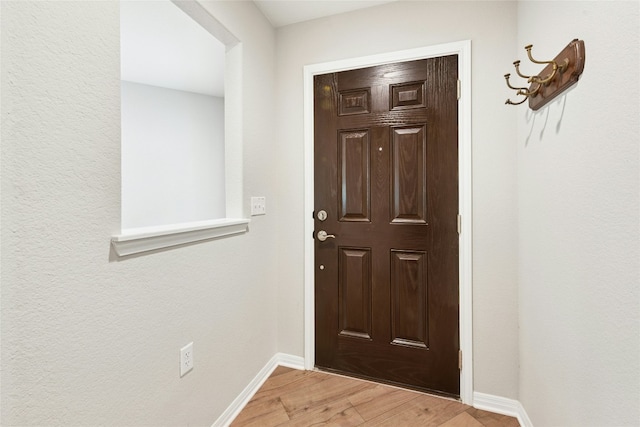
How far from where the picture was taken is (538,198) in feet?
4.50

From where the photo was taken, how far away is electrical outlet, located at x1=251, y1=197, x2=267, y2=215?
6.16ft

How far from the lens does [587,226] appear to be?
97 cm

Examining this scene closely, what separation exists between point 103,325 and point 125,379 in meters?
0.24

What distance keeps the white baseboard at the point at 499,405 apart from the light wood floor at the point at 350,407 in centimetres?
4

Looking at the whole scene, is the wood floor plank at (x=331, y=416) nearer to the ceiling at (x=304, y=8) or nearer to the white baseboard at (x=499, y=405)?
the white baseboard at (x=499, y=405)

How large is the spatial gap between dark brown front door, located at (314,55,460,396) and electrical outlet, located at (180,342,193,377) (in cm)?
95

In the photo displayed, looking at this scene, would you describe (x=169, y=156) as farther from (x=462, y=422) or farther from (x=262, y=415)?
(x=462, y=422)

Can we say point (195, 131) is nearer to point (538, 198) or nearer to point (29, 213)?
point (29, 213)

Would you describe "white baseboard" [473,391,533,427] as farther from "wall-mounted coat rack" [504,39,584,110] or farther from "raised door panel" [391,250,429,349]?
"wall-mounted coat rack" [504,39,584,110]

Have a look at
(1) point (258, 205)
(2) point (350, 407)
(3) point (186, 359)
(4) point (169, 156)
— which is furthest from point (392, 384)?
(4) point (169, 156)

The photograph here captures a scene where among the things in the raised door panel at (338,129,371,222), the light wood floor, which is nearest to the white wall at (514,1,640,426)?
the light wood floor

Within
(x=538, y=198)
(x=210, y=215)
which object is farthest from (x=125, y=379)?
(x=210, y=215)

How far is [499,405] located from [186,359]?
68.4 inches

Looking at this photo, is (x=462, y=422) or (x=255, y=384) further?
(x=255, y=384)
